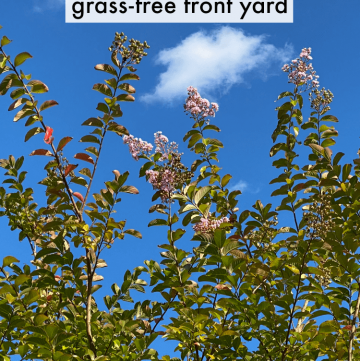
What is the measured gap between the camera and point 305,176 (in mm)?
3463

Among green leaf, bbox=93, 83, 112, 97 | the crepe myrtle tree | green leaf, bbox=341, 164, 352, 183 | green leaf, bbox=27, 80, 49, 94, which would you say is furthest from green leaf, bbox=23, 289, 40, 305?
green leaf, bbox=341, 164, 352, 183

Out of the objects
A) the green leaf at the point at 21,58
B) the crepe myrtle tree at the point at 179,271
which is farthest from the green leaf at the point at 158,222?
the green leaf at the point at 21,58

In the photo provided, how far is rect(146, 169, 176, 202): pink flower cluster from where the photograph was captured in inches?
122

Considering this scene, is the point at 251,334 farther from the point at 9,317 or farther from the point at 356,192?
the point at 9,317

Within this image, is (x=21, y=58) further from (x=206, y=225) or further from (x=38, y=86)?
(x=206, y=225)

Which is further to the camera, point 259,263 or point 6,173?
point 6,173

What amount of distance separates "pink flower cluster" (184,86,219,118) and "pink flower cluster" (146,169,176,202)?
94 cm

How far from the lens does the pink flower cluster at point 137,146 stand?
349 centimetres

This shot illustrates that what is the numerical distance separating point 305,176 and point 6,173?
3002mm

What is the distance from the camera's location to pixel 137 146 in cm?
352

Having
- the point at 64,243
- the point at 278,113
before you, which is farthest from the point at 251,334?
the point at 278,113

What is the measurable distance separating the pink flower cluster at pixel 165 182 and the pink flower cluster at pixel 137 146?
389 millimetres

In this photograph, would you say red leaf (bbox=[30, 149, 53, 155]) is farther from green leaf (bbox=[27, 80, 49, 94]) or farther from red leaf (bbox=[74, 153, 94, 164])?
green leaf (bbox=[27, 80, 49, 94])

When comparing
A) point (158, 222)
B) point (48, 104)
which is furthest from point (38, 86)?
point (158, 222)
